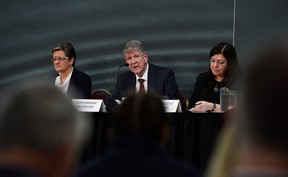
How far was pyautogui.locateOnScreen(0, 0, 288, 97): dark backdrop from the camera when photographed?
6.39 m

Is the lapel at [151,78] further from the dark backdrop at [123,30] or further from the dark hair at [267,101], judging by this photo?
the dark hair at [267,101]

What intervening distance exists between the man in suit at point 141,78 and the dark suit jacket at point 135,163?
3.51m

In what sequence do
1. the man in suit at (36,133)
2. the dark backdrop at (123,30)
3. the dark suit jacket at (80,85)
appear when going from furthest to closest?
the dark backdrop at (123,30)
the dark suit jacket at (80,85)
the man in suit at (36,133)

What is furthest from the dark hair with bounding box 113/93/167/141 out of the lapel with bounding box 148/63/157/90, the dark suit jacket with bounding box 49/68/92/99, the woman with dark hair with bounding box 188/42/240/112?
the dark suit jacket with bounding box 49/68/92/99

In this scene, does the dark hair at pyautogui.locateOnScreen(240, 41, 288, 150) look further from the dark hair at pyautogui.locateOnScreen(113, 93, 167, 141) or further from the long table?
the long table

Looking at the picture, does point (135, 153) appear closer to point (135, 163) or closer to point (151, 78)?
point (135, 163)

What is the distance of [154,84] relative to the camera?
17.8ft

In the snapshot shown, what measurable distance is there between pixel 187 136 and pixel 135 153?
2693 mm

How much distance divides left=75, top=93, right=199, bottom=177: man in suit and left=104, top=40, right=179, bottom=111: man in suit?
3.41 m

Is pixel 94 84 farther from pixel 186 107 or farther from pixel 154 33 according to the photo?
pixel 186 107

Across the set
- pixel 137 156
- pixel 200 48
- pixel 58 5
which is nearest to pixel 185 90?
pixel 200 48

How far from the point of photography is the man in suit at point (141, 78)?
5395 millimetres

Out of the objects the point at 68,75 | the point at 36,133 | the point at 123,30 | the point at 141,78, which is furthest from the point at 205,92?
the point at 36,133

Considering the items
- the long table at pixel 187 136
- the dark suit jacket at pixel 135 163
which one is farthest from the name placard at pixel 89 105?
the dark suit jacket at pixel 135 163
